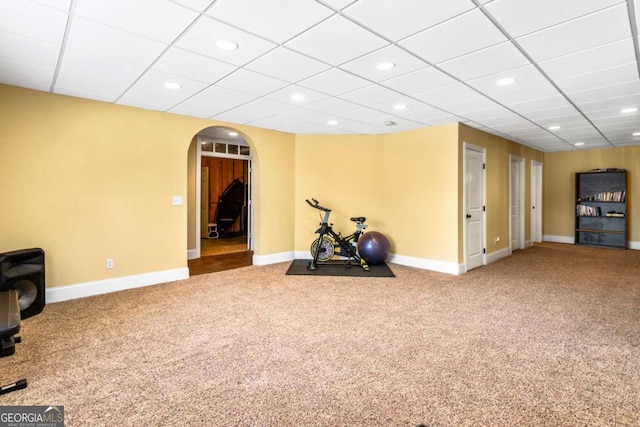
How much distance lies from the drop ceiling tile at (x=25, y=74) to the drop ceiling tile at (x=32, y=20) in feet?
2.48

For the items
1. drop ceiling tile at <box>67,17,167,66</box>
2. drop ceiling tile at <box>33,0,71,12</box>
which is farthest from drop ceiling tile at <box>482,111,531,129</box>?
drop ceiling tile at <box>33,0,71,12</box>

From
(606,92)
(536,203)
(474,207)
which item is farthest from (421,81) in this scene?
(536,203)

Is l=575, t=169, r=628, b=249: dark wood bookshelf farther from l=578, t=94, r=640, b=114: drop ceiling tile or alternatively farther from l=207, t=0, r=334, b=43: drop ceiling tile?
l=207, t=0, r=334, b=43: drop ceiling tile

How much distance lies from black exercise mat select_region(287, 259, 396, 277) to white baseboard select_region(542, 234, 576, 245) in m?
5.89

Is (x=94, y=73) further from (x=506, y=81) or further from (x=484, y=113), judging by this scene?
(x=484, y=113)

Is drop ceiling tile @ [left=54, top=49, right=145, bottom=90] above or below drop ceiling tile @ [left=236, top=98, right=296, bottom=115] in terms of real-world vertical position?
below

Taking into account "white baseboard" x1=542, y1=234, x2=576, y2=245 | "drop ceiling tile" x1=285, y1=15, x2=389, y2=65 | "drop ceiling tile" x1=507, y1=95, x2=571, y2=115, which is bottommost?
"white baseboard" x1=542, y1=234, x2=576, y2=245

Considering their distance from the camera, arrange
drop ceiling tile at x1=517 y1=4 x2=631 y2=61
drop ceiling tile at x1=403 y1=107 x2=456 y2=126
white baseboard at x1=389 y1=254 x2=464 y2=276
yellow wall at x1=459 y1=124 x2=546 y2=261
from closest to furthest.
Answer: drop ceiling tile at x1=517 y1=4 x2=631 y2=61
drop ceiling tile at x1=403 y1=107 x2=456 y2=126
white baseboard at x1=389 y1=254 x2=464 y2=276
yellow wall at x1=459 y1=124 x2=546 y2=261

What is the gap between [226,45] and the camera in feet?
8.44

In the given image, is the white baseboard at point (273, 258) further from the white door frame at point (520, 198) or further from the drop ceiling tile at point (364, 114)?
the white door frame at point (520, 198)

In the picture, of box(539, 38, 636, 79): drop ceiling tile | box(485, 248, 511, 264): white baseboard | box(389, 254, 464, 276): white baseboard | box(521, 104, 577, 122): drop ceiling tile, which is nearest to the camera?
box(539, 38, 636, 79): drop ceiling tile

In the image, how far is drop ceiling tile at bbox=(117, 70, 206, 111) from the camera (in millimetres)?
3320

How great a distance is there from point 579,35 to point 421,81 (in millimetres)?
1299

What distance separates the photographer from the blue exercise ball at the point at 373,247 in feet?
18.5
